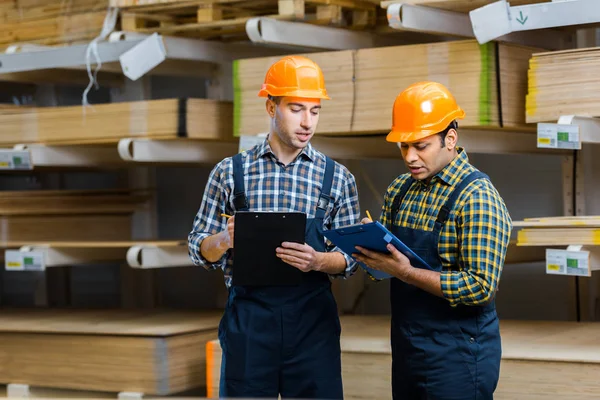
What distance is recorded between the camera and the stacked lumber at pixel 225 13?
5.39 meters

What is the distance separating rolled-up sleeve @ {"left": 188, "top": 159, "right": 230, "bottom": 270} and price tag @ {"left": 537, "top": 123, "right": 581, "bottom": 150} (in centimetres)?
160

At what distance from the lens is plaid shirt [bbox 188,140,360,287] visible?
12.4 feet

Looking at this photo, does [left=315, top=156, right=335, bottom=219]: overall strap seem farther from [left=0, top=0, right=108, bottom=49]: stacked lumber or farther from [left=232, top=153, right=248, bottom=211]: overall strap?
[left=0, top=0, right=108, bottom=49]: stacked lumber

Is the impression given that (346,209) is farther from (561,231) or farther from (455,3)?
(455,3)

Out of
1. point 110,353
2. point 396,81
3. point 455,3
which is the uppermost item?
A: point 455,3

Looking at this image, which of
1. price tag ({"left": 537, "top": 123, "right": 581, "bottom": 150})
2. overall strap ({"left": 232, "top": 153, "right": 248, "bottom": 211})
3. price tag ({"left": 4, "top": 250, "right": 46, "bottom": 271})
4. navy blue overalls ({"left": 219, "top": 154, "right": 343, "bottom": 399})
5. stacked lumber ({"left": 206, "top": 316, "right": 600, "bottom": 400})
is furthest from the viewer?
price tag ({"left": 4, "top": 250, "right": 46, "bottom": 271})

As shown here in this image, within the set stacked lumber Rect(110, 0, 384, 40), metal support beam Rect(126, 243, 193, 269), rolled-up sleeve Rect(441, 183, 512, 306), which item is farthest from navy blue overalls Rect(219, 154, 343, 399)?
metal support beam Rect(126, 243, 193, 269)

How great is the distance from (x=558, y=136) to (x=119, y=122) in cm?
262

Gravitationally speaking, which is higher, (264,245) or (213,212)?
(213,212)

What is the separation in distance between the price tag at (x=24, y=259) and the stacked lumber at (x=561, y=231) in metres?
2.95

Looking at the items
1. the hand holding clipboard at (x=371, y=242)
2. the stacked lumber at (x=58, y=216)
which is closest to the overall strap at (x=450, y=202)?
the hand holding clipboard at (x=371, y=242)

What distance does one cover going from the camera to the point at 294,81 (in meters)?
3.78

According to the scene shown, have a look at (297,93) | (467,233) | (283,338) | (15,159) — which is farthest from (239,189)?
(15,159)

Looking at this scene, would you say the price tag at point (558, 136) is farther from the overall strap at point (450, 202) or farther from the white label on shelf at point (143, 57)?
the white label on shelf at point (143, 57)
